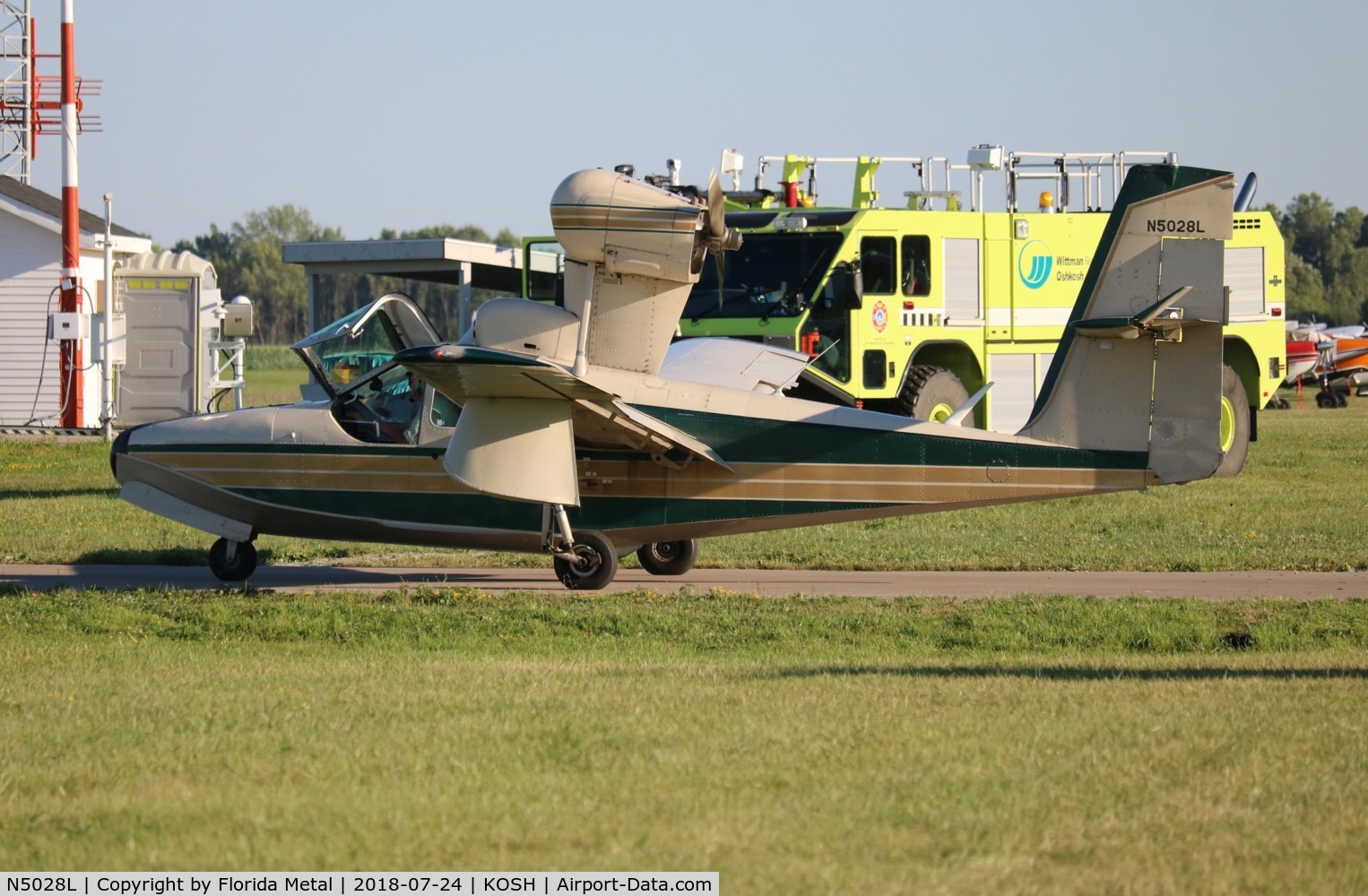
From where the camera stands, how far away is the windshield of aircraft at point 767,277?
17.2m

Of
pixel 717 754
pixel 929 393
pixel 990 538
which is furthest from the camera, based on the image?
pixel 929 393

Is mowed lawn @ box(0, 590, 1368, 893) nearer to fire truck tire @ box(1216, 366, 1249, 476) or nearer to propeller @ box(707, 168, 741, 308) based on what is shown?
propeller @ box(707, 168, 741, 308)

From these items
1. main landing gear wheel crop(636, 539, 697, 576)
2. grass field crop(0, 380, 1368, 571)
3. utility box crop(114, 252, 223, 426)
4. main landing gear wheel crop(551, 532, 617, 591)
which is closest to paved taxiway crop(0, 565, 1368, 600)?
main landing gear wheel crop(636, 539, 697, 576)

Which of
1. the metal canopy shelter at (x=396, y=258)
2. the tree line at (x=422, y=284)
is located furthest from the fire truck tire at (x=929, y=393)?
the tree line at (x=422, y=284)

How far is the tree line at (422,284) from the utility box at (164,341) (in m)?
64.2

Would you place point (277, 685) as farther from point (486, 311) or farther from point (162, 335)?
point (162, 335)

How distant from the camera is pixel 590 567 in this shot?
482 inches

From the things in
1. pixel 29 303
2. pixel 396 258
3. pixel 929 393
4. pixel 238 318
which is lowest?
pixel 929 393

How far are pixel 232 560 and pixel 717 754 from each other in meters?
8.23

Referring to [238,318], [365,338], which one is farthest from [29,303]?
→ [365,338]

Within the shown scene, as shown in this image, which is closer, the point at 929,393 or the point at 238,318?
the point at 929,393

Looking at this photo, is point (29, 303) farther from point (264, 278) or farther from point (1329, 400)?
point (264, 278)

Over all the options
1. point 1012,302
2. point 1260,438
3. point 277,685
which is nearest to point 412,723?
point 277,685

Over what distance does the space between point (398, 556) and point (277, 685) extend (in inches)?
294
